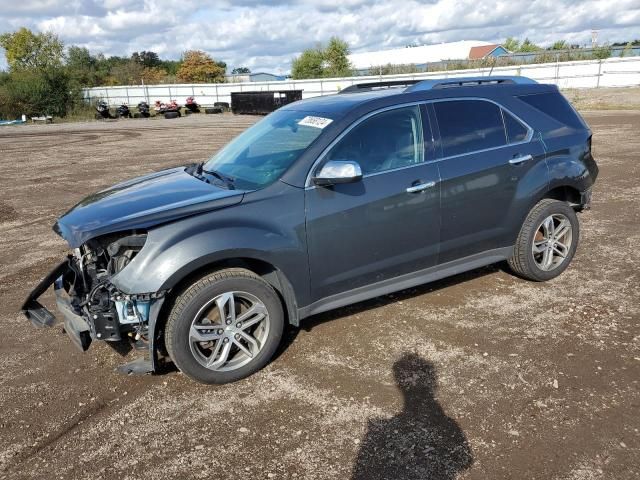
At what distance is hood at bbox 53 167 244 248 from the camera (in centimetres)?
344

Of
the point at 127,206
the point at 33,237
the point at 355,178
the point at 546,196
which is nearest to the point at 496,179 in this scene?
the point at 546,196

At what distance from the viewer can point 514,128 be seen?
477 cm

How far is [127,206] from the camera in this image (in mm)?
3725

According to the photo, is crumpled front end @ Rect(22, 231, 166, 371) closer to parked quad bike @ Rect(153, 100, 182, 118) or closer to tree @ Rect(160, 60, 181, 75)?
parked quad bike @ Rect(153, 100, 182, 118)

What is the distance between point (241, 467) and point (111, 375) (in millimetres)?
1525

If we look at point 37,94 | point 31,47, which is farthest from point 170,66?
point 37,94

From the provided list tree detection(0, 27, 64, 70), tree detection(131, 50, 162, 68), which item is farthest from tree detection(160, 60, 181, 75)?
tree detection(0, 27, 64, 70)

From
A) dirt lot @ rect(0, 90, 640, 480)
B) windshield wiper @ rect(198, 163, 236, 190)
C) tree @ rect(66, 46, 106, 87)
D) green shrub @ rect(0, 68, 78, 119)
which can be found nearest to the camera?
dirt lot @ rect(0, 90, 640, 480)

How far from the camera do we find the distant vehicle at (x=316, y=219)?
3.45m

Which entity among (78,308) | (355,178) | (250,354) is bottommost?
(250,354)

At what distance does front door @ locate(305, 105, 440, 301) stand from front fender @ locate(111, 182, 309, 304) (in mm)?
117

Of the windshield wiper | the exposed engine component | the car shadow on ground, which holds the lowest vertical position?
the car shadow on ground

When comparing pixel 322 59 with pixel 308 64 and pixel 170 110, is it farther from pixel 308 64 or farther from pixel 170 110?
pixel 170 110

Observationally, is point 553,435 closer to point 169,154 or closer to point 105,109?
point 169,154
